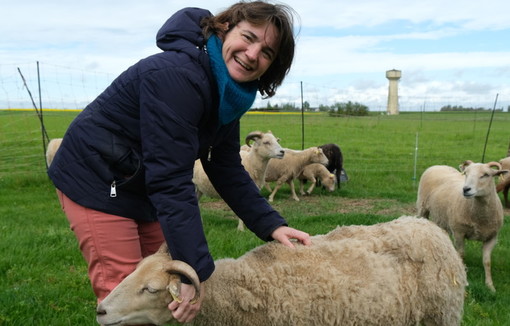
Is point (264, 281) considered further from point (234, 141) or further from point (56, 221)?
point (56, 221)

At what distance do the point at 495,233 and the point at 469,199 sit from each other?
471mm

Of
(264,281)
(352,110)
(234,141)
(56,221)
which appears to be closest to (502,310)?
(264,281)

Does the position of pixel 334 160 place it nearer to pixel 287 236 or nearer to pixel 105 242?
pixel 287 236

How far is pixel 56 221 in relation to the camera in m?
7.05

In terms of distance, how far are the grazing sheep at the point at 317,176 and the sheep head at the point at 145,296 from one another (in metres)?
8.98

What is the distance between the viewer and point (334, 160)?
1175cm

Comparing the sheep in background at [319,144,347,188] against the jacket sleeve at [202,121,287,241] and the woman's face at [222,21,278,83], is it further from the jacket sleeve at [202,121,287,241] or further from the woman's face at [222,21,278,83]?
the woman's face at [222,21,278,83]

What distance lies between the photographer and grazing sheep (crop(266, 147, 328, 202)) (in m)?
10.8

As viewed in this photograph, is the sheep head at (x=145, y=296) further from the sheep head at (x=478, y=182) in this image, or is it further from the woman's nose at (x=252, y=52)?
the sheep head at (x=478, y=182)

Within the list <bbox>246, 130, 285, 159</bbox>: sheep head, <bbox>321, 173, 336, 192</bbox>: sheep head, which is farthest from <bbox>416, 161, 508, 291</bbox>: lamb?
<bbox>321, 173, 336, 192</bbox>: sheep head

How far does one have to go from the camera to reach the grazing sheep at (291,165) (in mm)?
10836

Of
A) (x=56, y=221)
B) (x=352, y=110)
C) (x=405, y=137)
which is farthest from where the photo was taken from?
(x=352, y=110)

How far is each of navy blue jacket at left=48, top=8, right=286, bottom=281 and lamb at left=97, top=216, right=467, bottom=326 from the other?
1.05 ft

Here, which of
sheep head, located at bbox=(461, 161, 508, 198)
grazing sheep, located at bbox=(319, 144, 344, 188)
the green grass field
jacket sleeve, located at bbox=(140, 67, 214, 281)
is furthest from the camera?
grazing sheep, located at bbox=(319, 144, 344, 188)
